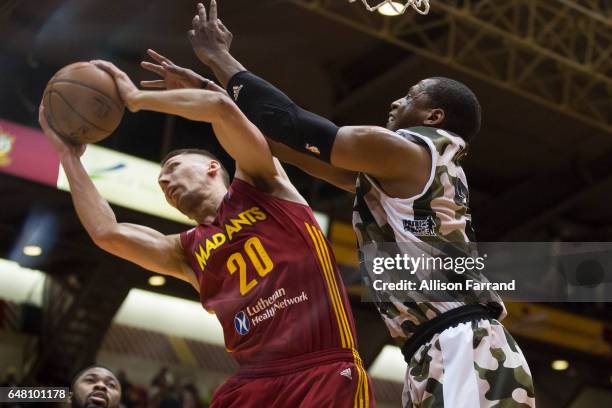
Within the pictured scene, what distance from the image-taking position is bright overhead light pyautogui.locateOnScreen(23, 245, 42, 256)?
13.0 m

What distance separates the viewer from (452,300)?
339 cm

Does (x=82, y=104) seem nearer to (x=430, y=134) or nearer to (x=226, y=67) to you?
(x=226, y=67)

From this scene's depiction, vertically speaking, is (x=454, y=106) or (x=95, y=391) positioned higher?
(x=454, y=106)

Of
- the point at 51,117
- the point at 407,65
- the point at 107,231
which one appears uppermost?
the point at 407,65

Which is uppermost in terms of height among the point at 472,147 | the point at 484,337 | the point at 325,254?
the point at 472,147

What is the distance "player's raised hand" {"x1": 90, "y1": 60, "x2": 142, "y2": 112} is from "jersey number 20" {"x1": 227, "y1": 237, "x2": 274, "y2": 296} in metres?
0.71

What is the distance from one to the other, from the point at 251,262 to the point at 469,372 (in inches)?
42.3

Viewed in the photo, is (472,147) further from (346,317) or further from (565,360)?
(346,317)

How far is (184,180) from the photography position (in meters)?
4.42

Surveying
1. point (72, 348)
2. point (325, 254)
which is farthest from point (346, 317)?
point (72, 348)

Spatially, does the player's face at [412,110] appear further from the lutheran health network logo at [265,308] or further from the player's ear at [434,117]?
the lutheran health network logo at [265,308]

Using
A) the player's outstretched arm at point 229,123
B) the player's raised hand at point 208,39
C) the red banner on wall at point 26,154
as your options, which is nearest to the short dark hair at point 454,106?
the player's outstretched arm at point 229,123

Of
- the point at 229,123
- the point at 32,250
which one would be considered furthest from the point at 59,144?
the point at 32,250

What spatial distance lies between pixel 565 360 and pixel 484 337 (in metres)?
15.1
